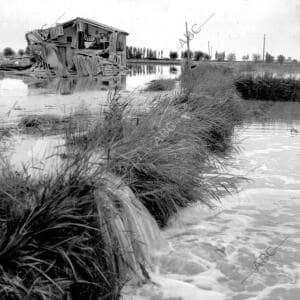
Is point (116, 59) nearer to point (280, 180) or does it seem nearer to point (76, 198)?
point (280, 180)

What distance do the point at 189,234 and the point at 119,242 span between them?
1.80 metres

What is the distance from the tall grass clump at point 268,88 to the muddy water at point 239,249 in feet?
49.8

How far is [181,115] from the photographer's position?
27.3 ft

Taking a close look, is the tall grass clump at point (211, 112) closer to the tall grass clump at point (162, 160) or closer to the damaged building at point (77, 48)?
the tall grass clump at point (162, 160)

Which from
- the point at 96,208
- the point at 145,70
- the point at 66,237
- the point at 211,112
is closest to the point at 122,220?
the point at 96,208

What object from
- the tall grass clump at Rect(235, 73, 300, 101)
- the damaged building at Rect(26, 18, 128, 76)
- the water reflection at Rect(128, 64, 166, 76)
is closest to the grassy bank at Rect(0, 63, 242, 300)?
the tall grass clump at Rect(235, 73, 300, 101)

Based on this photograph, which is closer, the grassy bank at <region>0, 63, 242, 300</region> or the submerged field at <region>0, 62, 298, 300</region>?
the grassy bank at <region>0, 63, 242, 300</region>

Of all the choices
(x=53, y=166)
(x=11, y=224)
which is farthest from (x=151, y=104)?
(x=11, y=224)

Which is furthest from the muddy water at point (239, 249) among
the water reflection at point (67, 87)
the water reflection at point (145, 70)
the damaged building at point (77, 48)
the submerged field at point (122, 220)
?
the water reflection at point (145, 70)

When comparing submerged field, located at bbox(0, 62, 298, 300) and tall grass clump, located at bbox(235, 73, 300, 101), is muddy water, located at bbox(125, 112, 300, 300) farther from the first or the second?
tall grass clump, located at bbox(235, 73, 300, 101)

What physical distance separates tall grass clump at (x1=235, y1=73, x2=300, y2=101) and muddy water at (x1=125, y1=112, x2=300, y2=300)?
15172mm

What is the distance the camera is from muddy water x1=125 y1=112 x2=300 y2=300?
4.58 meters

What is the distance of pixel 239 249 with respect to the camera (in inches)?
217

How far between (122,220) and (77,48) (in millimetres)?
39540
